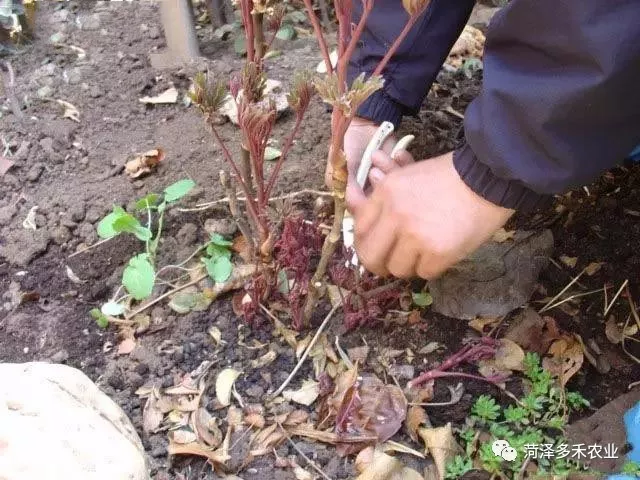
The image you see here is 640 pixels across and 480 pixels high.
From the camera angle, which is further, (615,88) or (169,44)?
(169,44)

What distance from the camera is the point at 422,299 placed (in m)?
1.67

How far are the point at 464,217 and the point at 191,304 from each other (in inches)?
26.5

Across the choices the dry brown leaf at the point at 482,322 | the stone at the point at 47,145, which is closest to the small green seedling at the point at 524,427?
the dry brown leaf at the point at 482,322

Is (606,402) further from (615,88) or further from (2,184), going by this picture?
(2,184)

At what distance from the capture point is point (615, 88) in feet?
3.84

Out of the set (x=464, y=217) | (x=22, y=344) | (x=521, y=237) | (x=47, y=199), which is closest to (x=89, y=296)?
(x=22, y=344)

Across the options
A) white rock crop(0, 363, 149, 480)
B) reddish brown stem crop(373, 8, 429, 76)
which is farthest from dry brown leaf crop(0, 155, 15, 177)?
reddish brown stem crop(373, 8, 429, 76)

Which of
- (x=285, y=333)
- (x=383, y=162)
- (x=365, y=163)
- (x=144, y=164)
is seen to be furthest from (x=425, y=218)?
(x=144, y=164)

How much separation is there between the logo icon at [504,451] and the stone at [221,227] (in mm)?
784

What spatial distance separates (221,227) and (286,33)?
1.08 meters

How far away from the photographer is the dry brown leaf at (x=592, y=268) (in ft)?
5.79

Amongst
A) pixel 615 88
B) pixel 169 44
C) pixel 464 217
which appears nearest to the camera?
pixel 615 88

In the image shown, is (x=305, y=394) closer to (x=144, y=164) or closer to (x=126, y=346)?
(x=126, y=346)

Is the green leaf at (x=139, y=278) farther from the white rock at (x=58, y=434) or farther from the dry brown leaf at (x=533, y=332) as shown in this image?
the dry brown leaf at (x=533, y=332)
